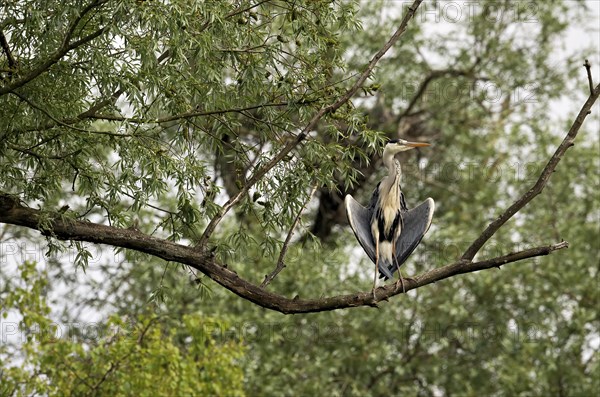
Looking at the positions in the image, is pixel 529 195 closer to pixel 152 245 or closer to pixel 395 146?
pixel 395 146

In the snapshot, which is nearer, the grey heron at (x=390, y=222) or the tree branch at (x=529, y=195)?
the tree branch at (x=529, y=195)

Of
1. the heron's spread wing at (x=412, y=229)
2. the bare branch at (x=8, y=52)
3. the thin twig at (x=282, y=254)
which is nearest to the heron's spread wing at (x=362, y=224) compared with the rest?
the heron's spread wing at (x=412, y=229)

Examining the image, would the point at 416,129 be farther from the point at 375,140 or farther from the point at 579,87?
the point at 375,140

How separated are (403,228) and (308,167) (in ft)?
2.69

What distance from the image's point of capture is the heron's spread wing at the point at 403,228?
7.48 meters

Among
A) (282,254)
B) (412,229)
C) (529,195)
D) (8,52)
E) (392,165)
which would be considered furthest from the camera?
(412,229)

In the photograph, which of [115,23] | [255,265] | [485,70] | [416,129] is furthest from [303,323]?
[115,23]

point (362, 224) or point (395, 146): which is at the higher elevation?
point (395, 146)

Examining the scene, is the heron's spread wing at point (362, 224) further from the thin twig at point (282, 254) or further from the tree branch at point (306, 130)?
the tree branch at point (306, 130)

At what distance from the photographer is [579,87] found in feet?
63.7

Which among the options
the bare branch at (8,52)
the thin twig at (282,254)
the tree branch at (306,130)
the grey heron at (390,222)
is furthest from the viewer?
the grey heron at (390,222)

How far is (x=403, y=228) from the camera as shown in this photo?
25.3 ft

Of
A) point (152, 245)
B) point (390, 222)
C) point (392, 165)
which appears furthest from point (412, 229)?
point (152, 245)

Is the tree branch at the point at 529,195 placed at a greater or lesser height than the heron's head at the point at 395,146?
lesser
